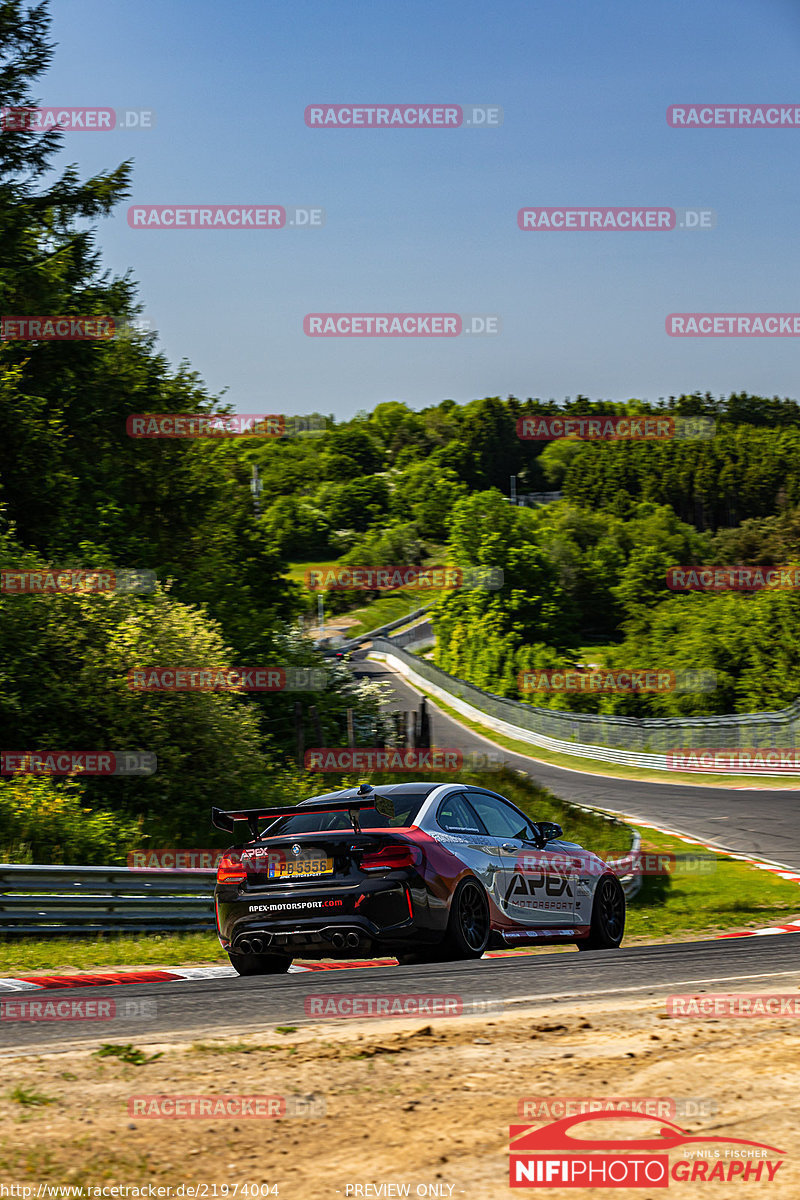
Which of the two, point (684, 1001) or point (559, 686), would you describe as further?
point (559, 686)

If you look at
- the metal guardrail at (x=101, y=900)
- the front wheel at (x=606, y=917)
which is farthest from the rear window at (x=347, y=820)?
the metal guardrail at (x=101, y=900)

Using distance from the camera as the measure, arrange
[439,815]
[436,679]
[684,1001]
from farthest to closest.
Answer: [436,679] → [439,815] → [684,1001]

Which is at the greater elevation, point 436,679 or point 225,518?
point 225,518

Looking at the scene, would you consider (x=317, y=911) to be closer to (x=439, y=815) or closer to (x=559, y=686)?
(x=439, y=815)

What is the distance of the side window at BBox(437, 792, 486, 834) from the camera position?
28.9 ft

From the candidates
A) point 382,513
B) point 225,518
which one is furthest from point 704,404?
point 225,518

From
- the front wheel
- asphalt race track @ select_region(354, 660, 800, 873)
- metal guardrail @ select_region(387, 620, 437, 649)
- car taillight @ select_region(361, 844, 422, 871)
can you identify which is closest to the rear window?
car taillight @ select_region(361, 844, 422, 871)

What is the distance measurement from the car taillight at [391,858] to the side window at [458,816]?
24.4 inches

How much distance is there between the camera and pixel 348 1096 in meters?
4.60

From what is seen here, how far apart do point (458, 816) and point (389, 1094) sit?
447 centimetres

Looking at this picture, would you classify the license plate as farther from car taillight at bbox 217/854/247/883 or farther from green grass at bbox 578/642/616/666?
green grass at bbox 578/642/616/666

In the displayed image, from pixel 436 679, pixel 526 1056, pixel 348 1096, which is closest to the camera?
pixel 348 1096

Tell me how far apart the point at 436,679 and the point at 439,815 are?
62.7 meters

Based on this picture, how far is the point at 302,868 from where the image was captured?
827 centimetres
